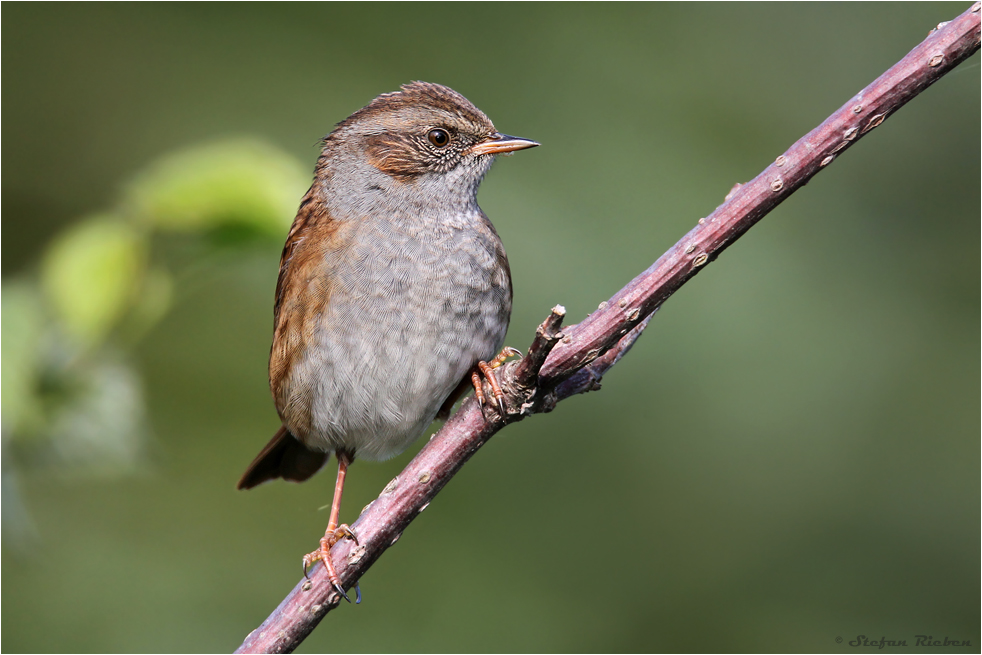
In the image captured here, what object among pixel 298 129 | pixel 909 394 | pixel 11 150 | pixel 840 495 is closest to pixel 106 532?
pixel 11 150

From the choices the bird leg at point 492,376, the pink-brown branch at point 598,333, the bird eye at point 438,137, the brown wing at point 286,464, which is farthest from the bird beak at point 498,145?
the brown wing at point 286,464

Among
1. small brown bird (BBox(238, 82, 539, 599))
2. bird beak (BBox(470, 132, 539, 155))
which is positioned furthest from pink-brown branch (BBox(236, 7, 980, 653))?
bird beak (BBox(470, 132, 539, 155))

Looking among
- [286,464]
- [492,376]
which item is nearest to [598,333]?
[492,376]

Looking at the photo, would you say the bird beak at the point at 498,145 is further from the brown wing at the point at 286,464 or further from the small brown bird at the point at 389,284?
the brown wing at the point at 286,464

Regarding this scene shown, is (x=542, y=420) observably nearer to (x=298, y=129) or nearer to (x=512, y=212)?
(x=512, y=212)

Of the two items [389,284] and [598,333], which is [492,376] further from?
[389,284]

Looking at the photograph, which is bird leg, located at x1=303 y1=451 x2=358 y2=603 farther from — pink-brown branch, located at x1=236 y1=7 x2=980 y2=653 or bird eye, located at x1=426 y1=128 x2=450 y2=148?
bird eye, located at x1=426 y1=128 x2=450 y2=148
